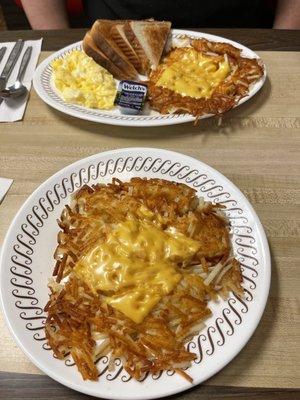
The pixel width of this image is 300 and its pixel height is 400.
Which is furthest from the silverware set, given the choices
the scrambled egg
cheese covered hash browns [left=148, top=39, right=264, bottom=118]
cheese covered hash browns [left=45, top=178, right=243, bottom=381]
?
cheese covered hash browns [left=45, top=178, right=243, bottom=381]

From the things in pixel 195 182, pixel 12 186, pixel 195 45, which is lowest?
pixel 12 186

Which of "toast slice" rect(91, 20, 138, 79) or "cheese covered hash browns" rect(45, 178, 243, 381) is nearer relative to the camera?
"cheese covered hash browns" rect(45, 178, 243, 381)

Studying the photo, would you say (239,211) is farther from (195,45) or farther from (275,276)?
(195,45)

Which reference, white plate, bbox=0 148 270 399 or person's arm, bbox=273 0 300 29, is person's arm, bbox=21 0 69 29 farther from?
white plate, bbox=0 148 270 399

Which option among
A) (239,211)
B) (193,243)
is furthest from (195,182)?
(193,243)

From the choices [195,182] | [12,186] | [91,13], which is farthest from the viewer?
[91,13]

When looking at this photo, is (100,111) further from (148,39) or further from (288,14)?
(288,14)
